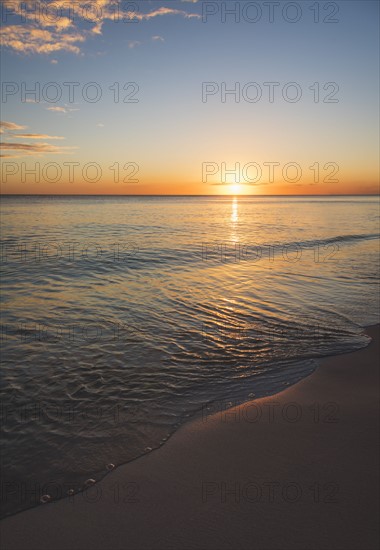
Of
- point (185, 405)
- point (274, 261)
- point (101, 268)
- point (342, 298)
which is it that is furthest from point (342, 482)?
point (274, 261)

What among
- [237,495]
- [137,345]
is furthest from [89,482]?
[137,345]

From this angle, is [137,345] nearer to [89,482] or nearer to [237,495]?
[89,482]

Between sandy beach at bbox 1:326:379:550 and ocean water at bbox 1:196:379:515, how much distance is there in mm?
352

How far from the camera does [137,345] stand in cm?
743

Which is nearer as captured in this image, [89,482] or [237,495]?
[237,495]

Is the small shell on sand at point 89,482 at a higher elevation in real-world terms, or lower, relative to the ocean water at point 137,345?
lower

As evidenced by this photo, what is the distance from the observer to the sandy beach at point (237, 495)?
9.79ft

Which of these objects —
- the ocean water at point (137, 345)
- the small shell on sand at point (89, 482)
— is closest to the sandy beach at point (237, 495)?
the small shell on sand at point (89, 482)

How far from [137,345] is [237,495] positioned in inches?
170

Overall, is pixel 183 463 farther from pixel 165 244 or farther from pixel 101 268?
pixel 165 244

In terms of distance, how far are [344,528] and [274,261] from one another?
51.5 feet

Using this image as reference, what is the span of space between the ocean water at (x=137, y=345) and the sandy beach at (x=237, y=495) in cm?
35

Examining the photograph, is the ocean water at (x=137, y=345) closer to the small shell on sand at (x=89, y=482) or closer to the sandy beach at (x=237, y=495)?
the small shell on sand at (x=89, y=482)

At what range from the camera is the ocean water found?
4363 mm
